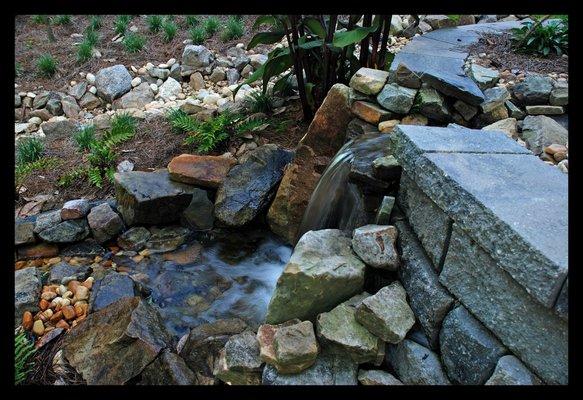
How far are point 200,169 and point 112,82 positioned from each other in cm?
316

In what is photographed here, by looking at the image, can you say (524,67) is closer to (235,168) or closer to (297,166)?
(297,166)

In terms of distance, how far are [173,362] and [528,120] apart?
2.81 m

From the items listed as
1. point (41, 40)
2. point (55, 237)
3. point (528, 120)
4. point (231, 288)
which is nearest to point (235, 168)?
point (231, 288)

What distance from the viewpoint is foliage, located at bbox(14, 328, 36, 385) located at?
248cm

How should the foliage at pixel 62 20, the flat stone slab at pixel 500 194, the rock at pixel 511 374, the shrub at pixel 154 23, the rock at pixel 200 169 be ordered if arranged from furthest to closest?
the foliage at pixel 62 20 → the shrub at pixel 154 23 → the rock at pixel 200 169 → the rock at pixel 511 374 → the flat stone slab at pixel 500 194

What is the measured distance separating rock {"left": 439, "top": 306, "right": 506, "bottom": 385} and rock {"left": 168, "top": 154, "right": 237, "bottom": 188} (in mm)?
2758

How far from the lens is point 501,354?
5.87 ft

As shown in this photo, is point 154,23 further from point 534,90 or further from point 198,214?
point 534,90

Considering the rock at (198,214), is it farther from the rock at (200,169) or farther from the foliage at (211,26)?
the foliage at (211,26)

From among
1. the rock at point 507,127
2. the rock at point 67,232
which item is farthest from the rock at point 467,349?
the rock at point 67,232

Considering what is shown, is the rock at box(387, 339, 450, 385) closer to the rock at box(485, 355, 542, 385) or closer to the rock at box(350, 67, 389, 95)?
the rock at box(485, 355, 542, 385)

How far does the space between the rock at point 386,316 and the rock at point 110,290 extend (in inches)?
67.0

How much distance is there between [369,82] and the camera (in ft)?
11.9

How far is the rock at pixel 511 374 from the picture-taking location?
1664mm
